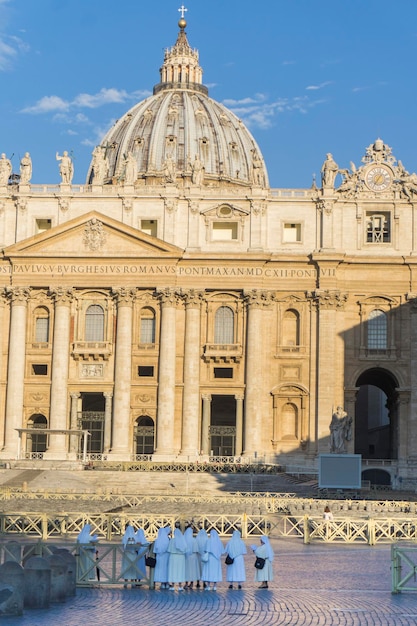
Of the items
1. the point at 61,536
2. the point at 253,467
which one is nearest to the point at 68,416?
the point at 253,467

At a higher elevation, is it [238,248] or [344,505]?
[238,248]

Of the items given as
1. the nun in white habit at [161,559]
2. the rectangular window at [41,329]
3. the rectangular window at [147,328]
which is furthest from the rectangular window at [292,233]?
the nun in white habit at [161,559]

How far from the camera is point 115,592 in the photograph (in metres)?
29.5

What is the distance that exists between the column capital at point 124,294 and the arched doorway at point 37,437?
33.6 feet

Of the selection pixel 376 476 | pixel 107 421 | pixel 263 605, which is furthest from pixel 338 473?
pixel 263 605

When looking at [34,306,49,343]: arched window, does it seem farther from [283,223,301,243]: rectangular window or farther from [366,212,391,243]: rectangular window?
[366,212,391,243]: rectangular window

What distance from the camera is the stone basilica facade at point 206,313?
8619cm

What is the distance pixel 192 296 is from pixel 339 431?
15013mm

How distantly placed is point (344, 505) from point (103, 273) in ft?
128

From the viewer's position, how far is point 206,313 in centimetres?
8781

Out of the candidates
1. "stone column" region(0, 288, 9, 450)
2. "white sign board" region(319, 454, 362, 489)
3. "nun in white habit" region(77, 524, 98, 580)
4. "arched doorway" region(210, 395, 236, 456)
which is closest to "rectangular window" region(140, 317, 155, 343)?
"arched doorway" region(210, 395, 236, 456)

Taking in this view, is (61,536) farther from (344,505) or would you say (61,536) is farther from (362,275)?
(362,275)

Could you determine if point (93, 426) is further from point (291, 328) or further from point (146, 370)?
point (291, 328)

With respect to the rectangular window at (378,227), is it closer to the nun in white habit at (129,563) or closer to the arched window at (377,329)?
the arched window at (377,329)
